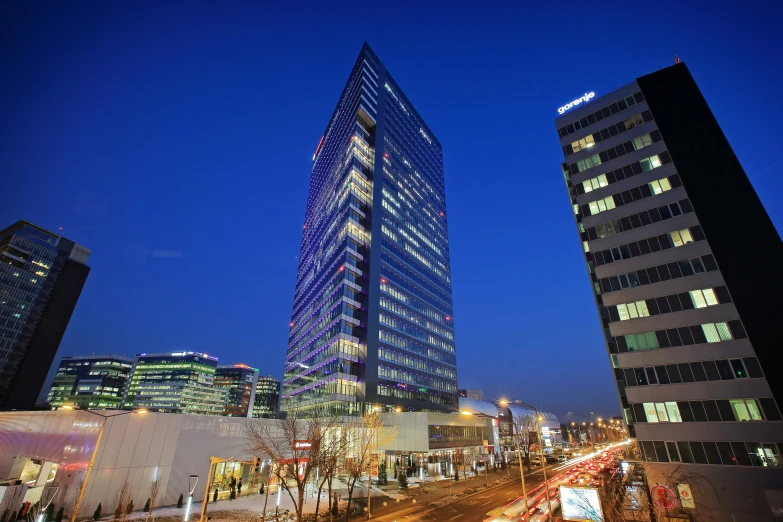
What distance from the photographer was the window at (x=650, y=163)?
47184 mm

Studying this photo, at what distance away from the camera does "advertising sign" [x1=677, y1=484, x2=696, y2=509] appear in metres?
34.7

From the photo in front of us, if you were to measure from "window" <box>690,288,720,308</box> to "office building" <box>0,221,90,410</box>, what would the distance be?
186 m

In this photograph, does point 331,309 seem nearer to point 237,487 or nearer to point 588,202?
point 237,487

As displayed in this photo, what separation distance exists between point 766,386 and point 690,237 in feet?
56.4

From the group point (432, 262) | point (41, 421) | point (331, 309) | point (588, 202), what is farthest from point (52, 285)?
point (588, 202)

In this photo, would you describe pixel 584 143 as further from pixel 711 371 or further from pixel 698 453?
pixel 698 453

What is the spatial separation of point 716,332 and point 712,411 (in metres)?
8.32

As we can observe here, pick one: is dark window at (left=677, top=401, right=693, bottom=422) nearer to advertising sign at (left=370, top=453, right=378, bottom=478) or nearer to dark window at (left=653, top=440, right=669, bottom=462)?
dark window at (left=653, top=440, right=669, bottom=462)

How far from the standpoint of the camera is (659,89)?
168ft

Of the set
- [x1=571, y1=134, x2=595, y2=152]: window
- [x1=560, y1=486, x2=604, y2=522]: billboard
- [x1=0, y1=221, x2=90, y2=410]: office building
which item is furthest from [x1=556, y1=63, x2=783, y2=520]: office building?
[x1=0, y1=221, x2=90, y2=410]: office building

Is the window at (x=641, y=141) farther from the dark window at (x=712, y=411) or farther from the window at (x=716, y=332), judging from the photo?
the dark window at (x=712, y=411)

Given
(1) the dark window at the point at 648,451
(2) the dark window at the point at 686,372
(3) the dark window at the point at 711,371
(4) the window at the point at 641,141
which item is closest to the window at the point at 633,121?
(4) the window at the point at 641,141

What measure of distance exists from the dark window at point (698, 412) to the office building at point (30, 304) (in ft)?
598

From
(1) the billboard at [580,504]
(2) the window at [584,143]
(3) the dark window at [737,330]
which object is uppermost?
(2) the window at [584,143]
